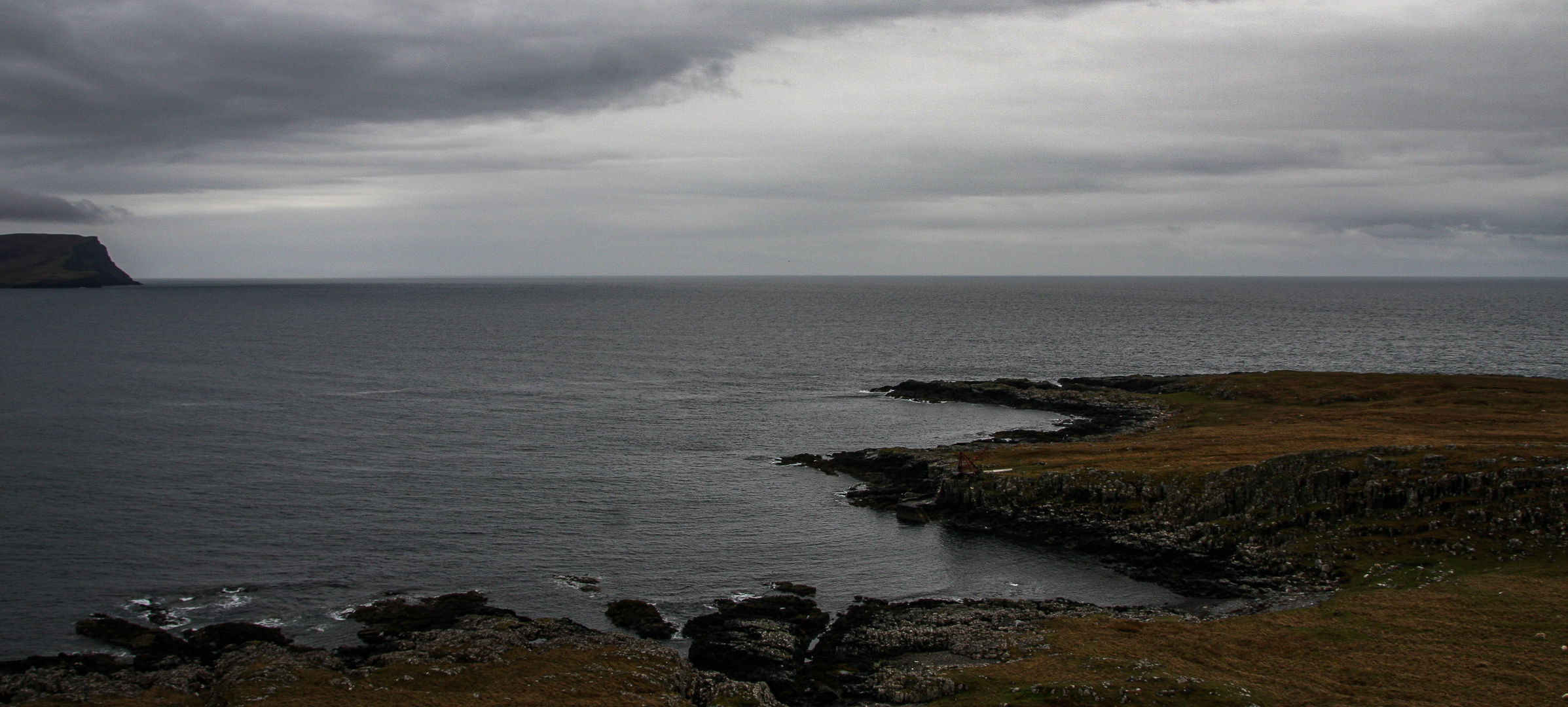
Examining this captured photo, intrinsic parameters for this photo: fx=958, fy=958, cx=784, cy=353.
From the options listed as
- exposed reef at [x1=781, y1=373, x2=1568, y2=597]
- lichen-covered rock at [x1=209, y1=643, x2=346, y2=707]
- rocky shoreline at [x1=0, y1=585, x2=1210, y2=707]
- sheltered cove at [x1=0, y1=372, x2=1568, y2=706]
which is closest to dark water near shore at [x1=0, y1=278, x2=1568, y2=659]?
rocky shoreline at [x1=0, y1=585, x2=1210, y2=707]

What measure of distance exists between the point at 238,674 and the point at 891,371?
436 ft

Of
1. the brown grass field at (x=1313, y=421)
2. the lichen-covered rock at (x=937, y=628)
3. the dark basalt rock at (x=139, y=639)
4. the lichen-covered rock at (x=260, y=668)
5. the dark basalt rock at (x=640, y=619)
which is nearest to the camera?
the lichen-covered rock at (x=260, y=668)

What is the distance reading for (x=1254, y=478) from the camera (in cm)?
6712

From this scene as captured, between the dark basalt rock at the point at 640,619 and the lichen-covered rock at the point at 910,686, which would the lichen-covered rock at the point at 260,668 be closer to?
the dark basalt rock at the point at 640,619

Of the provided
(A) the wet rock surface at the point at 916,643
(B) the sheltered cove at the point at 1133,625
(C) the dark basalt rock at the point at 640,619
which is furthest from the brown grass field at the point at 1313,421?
(C) the dark basalt rock at the point at 640,619

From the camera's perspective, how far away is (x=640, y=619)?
5206 cm

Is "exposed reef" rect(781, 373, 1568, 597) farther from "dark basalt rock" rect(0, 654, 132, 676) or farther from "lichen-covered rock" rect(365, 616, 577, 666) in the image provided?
"dark basalt rock" rect(0, 654, 132, 676)

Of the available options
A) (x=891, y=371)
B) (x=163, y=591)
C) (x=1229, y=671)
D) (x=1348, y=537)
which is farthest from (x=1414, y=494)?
(x=891, y=371)

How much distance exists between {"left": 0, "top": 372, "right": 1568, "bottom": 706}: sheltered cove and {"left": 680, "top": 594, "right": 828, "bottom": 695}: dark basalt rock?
16 cm

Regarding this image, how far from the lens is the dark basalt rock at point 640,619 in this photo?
166ft

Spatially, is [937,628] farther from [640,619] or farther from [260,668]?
[260,668]

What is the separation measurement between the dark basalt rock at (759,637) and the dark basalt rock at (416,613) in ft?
37.3

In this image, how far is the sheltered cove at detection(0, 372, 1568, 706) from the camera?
3938 cm

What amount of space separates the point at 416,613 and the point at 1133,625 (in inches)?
1484
